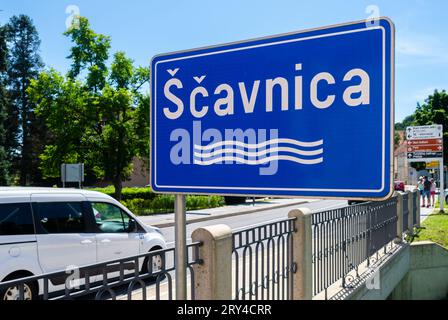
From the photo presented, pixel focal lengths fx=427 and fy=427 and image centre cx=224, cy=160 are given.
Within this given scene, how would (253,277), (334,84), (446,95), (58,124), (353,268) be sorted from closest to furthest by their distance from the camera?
(334,84) < (253,277) < (353,268) < (58,124) < (446,95)

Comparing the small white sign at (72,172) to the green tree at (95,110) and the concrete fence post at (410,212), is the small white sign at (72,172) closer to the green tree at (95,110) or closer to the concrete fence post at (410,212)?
the green tree at (95,110)

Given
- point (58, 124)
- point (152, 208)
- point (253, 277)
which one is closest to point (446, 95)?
point (152, 208)

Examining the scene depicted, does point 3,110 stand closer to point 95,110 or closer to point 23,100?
point 23,100

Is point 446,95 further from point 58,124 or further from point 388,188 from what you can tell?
point 388,188

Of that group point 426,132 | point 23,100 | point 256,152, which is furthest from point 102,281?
point 23,100

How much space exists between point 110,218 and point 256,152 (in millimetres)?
6565

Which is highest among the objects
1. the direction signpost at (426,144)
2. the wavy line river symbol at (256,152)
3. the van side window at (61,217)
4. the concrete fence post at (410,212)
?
the direction signpost at (426,144)

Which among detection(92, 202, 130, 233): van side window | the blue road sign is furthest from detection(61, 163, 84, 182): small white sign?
the blue road sign

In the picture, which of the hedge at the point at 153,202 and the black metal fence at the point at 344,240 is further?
the hedge at the point at 153,202

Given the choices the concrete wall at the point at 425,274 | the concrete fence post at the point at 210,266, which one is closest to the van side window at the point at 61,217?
the concrete fence post at the point at 210,266

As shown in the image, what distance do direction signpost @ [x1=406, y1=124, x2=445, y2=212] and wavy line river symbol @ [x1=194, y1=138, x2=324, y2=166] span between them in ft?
69.5

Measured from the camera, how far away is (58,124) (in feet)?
76.7

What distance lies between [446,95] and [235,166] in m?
51.5

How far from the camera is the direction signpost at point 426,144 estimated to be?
814 inches
